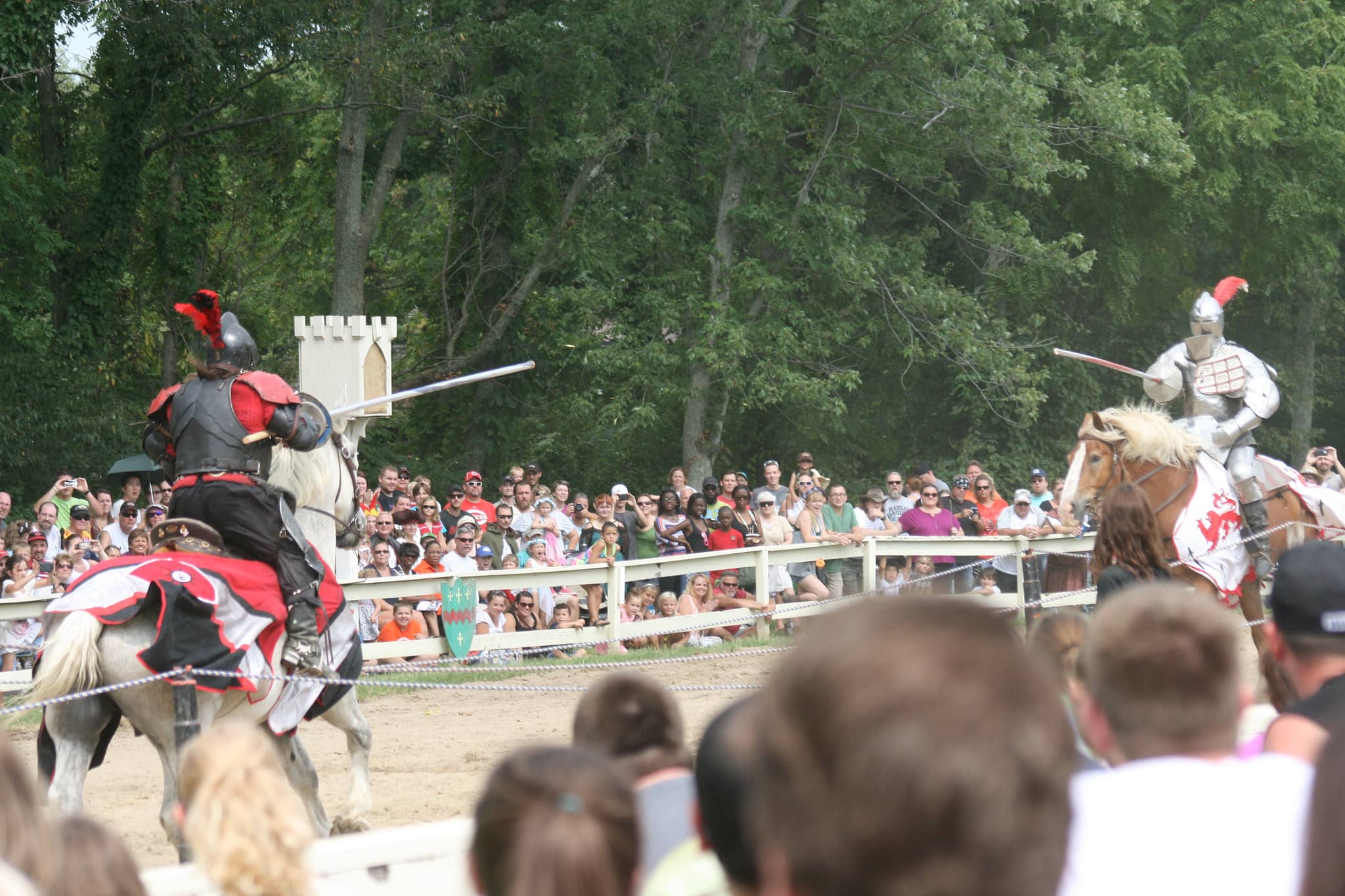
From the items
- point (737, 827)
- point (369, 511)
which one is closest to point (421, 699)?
point (369, 511)

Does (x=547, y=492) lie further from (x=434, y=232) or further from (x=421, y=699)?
(x=434, y=232)

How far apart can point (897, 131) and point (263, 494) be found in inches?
663

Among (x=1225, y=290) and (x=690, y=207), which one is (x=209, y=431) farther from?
(x=690, y=207)

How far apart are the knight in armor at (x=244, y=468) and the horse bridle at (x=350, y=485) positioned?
0.58 meters

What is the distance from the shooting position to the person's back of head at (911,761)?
1338mm

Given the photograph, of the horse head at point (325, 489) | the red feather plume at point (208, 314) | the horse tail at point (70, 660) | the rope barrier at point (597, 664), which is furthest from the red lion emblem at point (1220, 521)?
the horse tail at point (70, 660)

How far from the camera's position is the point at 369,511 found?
13836 millimetres

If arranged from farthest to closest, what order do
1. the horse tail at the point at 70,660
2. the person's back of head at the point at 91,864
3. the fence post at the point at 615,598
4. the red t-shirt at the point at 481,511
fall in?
the red t-shirt at the point at 481,511 → the fence post at the point at 615,598 → the horse tail at the point at 70,660 → the person's back of head at the point at 91,864

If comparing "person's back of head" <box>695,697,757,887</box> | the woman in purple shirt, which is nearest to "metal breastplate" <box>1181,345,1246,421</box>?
the woman in purple shirt

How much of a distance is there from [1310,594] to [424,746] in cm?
772

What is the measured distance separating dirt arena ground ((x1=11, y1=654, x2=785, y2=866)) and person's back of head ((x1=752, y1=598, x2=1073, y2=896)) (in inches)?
239

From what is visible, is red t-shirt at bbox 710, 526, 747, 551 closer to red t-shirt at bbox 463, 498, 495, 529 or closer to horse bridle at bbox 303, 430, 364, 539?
red t-shirt at bbox 463, 498, 495, 529

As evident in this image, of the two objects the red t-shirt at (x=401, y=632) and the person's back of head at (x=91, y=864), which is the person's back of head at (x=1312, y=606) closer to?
the person's back of head at (x=91, y=864)

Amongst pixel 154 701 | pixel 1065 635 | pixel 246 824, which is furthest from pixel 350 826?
pixel 246 824
